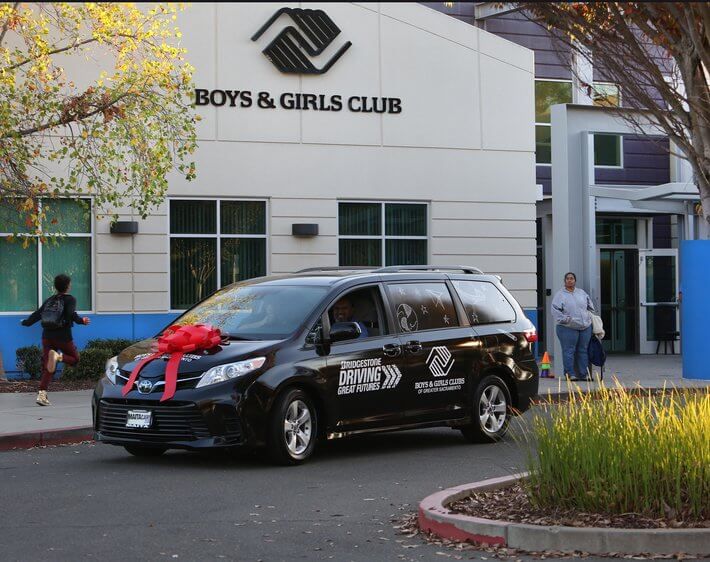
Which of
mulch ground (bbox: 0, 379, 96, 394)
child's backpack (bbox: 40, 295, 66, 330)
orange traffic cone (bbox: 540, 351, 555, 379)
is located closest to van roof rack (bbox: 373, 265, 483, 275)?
child's backpack (bbox: 40, 295, 66, 330)

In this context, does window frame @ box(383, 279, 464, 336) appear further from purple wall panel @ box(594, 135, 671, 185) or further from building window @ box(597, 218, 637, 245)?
purple wall panel @ box(594, 135, 671, 185)

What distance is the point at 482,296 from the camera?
14219mm

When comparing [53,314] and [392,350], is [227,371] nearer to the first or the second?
[392,350]

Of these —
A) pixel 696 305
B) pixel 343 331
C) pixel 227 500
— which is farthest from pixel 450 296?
pixel 696 305

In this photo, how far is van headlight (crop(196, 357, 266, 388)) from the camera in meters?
11.4

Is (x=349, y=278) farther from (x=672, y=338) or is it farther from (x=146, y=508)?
(x=672, y=338)

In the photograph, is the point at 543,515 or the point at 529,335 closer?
the point at 543,515

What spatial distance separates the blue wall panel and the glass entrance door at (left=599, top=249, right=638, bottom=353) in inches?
475

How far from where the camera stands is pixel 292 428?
38.5 ft

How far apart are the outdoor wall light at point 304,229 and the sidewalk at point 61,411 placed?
206 inches

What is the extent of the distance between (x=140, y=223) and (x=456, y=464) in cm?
1207

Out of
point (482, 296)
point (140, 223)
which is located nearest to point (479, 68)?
point (140, 223)

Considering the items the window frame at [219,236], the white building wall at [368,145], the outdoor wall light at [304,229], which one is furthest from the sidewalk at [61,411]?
the outdoor wall light at [304,229]

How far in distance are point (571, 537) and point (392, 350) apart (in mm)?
5329
